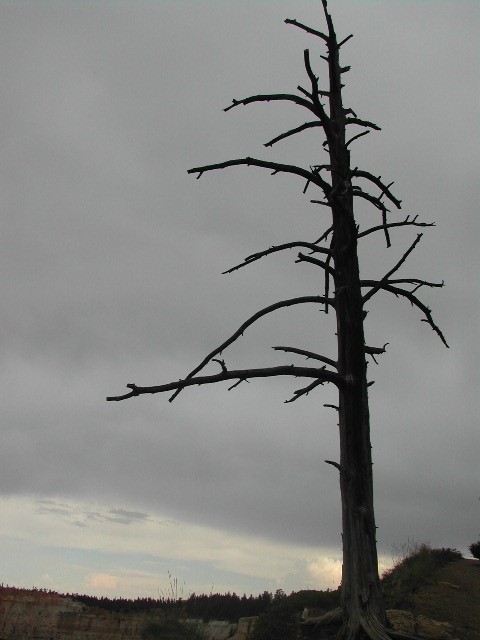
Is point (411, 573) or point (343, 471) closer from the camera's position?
point (343, 471)

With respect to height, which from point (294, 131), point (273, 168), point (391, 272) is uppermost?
point (294, 131)

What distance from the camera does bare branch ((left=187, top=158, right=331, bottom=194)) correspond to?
790cm

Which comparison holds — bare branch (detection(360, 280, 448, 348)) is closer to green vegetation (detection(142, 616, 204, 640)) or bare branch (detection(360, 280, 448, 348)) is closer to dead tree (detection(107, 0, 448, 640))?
dead tree (detection(107, 0, 448, 640))

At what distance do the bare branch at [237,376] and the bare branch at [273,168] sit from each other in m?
2.68

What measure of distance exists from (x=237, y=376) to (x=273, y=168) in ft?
9.88

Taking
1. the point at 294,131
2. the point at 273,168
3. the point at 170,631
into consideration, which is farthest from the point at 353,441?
the point at 170,631

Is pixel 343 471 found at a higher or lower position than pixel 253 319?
lower

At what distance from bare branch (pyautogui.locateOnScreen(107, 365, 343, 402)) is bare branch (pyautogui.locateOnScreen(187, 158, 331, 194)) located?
8.78 feet

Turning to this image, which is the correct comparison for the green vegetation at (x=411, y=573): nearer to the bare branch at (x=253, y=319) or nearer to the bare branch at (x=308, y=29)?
the bare branch at (x=253, y=319)

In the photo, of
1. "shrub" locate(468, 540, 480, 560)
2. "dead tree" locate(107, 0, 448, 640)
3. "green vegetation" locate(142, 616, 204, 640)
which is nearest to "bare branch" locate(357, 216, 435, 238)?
"dead tree" locate(107, 0, 448, 640)

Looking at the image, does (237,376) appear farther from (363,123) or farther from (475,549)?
(475,549)

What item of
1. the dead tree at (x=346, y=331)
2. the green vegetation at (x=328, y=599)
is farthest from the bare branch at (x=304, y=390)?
the green vegetation at (x=328, y=599)

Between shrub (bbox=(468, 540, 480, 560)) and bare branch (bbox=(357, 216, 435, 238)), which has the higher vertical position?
bare branch (bbox=(357, 216, 435, 238))

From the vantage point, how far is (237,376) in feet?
22.5
